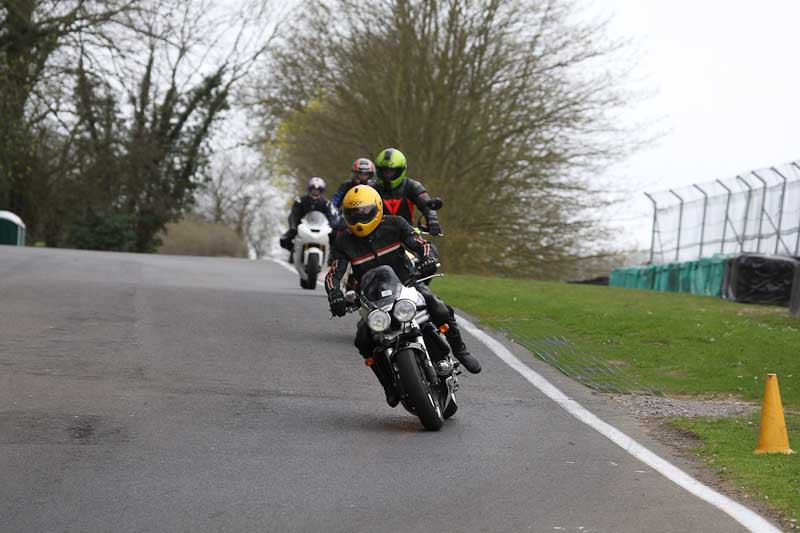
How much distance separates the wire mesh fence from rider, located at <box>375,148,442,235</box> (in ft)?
47.4

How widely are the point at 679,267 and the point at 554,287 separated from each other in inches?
325

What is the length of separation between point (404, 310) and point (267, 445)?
1.42 meters

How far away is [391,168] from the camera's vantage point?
44.8 ft

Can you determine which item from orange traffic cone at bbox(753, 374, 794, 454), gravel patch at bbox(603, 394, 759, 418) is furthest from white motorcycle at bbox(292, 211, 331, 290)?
orange traffic cone at bbox(753, 374, 794, 454)

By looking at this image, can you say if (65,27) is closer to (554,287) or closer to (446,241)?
(446,241)

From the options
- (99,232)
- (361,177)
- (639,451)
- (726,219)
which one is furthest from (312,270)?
(99,232)

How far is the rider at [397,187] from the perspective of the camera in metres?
13.6

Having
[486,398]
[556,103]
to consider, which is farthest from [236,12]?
[486,398]

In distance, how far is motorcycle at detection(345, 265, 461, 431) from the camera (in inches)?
361

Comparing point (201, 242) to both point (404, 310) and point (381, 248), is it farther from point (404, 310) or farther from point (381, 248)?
point (404, 310)

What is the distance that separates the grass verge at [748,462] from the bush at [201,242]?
59.0 metres

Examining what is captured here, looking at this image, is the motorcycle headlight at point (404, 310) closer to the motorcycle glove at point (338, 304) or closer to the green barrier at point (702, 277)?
the motorcycle glove at point (338, 304)

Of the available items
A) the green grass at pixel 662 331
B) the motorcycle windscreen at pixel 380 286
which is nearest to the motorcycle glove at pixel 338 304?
the motorcycle windscreen at pixel 380 286

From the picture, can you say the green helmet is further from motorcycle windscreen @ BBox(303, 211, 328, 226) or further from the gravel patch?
motorcycle windscreen @ BBox(303, 211, 328, 226)
